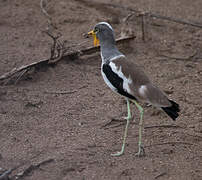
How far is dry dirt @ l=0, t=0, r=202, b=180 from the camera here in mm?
4043

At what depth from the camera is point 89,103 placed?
5215mm

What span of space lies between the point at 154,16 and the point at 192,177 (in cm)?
388

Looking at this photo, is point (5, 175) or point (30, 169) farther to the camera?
point (30, 169)

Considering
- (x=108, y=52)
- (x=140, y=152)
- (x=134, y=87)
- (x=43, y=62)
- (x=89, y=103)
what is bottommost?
(x=140, y=152)

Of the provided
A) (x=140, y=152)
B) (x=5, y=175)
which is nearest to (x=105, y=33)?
(x=140, y=152)

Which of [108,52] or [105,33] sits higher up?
[105,33]

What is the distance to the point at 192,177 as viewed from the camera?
12.7 ft

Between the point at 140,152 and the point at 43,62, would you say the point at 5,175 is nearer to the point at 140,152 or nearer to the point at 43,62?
the point at 140,152

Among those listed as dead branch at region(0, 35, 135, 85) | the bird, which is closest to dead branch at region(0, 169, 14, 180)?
the bird

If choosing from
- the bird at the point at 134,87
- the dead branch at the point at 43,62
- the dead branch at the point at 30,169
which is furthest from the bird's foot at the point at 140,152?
the dead branch at the point at 43,62

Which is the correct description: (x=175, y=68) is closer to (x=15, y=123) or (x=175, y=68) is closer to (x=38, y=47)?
(x=38, y=47)

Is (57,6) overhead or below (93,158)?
overhead

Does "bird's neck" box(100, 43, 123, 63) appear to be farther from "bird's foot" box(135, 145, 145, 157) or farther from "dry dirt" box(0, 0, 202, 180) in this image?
"bird's foot" box(135, 145, 145, 157)

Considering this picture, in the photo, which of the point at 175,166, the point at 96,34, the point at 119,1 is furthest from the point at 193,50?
the point at 175,166
